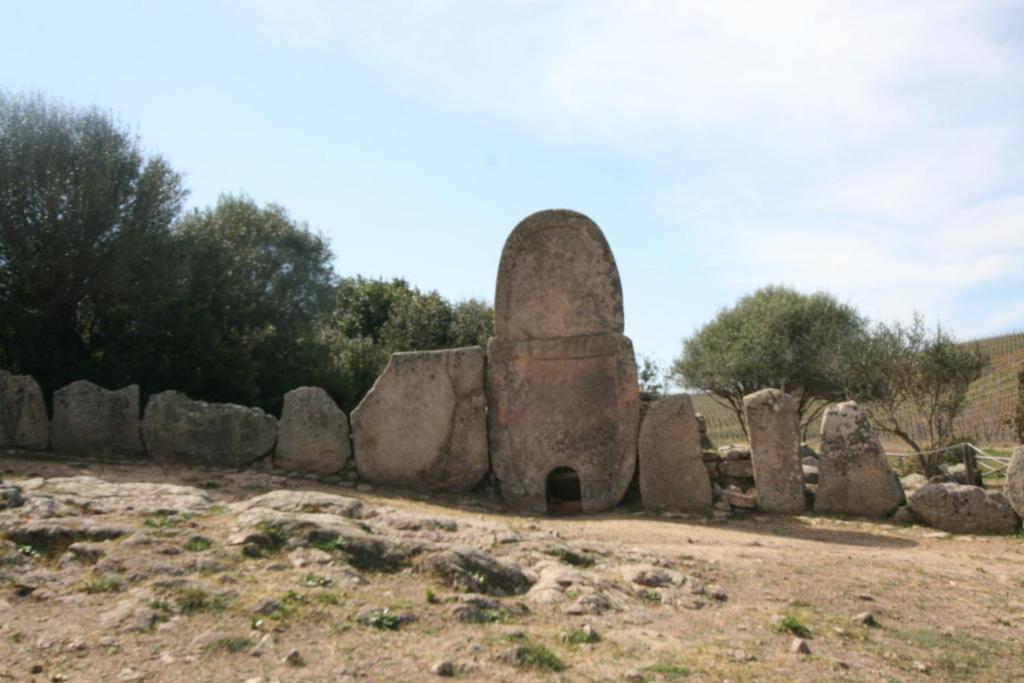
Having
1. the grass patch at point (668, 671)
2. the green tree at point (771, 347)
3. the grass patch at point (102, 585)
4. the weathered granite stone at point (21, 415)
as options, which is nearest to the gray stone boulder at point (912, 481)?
the grass patch at point (668, 671)

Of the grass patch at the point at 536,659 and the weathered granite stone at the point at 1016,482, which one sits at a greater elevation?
the weathered granite stone at the point at 1016,482

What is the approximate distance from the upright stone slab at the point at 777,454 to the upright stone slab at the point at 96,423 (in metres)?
8.41

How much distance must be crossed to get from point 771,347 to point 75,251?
22978mm

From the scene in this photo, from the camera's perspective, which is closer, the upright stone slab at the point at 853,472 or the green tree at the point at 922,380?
the upright stone slab at the point at 853,472

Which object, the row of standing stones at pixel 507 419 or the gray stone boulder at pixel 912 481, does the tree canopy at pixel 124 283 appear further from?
the gray stone boulder at pixel 912 481

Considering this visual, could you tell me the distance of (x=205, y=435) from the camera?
43.7 feet

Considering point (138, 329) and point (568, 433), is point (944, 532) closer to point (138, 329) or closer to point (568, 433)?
point (568, 433)

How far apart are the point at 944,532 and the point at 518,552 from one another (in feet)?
19.9

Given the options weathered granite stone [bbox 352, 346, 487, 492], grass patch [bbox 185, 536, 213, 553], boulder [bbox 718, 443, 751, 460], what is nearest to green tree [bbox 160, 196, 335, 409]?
weathered granite stone [bbox 352, 346, 487, 492]

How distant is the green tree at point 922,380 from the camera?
1803cm

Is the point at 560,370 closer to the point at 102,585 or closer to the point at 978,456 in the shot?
the point at 978,456

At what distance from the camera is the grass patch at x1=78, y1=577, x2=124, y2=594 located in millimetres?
6285

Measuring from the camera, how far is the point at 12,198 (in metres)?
15.5

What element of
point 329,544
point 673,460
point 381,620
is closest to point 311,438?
point 673,460
